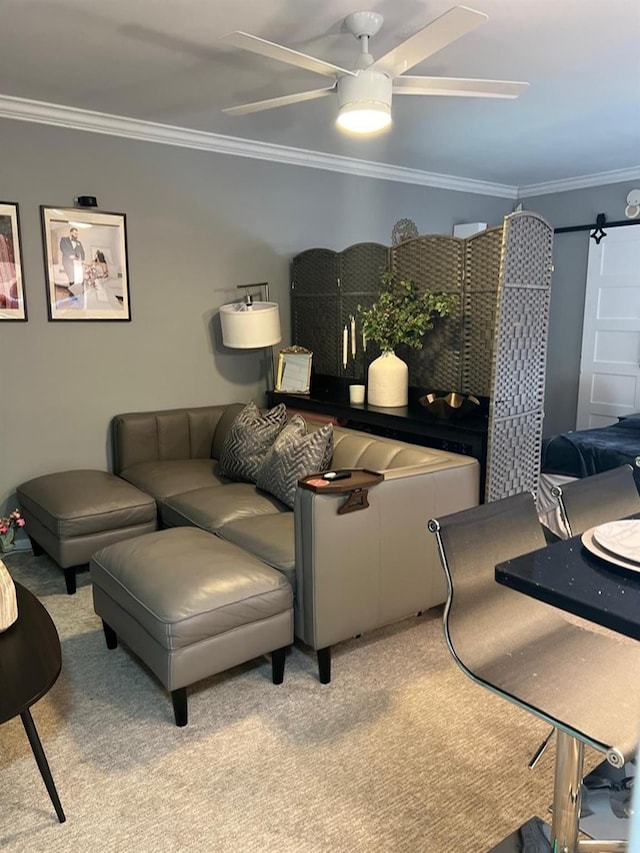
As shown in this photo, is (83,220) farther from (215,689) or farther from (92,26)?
(215,689)

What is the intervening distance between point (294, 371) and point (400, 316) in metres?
1.08

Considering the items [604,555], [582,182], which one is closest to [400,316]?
[604,555]

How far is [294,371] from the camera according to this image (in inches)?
168

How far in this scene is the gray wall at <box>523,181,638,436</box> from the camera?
5.41 meters

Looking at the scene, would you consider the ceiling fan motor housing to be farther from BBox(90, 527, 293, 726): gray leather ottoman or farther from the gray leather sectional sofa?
BBox(90, 527, 293, 726): gray leather ottoman

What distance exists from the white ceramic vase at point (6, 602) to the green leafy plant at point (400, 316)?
2228mm

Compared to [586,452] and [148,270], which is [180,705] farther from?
[148,270]

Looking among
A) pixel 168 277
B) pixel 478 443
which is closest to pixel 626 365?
pixel 478 443

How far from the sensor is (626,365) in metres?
5.19

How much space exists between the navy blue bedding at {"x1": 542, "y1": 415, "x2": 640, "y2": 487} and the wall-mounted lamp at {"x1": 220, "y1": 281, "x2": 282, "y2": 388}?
1.85 m

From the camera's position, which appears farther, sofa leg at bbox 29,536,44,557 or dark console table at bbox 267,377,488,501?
sofa leg at bbox 29,536,44,557

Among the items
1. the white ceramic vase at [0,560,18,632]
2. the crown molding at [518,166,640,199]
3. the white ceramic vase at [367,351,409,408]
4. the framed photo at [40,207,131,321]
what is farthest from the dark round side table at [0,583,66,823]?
the crown molding at [518,166,640,199]

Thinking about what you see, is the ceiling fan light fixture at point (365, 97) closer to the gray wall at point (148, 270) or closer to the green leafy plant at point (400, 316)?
the green leafy plant at point (400, 316)

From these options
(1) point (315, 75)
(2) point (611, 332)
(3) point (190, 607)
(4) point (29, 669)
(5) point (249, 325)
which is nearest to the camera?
(4) point (29, 669)
